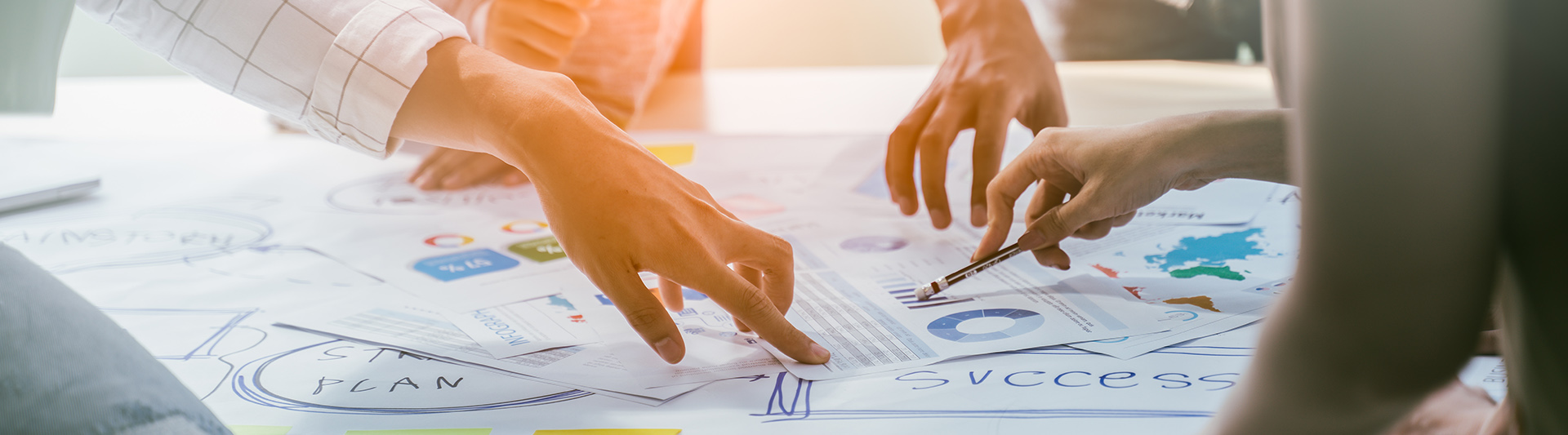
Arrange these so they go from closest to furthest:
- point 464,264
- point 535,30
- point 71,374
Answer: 1. point 71,374
2. point 464,264
3. point 535,30

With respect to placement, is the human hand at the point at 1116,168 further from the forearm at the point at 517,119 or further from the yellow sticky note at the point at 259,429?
the yellow sticky note at the point at 259,429

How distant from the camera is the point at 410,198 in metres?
0.82

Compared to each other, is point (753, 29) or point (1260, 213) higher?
point (753, 29)

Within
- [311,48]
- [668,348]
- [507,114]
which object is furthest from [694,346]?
[311,48]

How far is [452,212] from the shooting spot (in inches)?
30.4

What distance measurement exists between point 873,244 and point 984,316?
0.52 feet

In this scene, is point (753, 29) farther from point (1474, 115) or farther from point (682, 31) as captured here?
point (1474, 115)

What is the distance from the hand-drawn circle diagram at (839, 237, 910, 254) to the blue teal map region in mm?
162

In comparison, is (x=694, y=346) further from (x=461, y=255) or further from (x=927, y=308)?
(x=461, y=255)

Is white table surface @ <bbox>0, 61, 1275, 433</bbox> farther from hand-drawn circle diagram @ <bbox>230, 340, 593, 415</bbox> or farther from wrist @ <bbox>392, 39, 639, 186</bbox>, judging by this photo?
wrist @ <bbox>392, 39, 639, 186</bbox>

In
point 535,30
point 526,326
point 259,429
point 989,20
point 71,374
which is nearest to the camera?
point 71,374

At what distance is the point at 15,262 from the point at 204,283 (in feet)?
0.93

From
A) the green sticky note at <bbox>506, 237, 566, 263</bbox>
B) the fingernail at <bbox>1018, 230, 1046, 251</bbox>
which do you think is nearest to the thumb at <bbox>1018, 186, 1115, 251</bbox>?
the fingernail at <bbox>1018, 230, 1046, 251</bbox>

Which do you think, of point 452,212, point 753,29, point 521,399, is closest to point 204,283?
point 452,212
